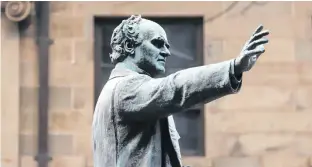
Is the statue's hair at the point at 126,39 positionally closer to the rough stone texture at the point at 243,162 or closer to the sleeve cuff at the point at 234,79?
the sleeve cuff at the point at 234,79

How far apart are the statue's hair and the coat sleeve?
0.16 meters

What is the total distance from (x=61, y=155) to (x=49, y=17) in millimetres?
947

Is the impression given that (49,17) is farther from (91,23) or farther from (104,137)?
(104,137)

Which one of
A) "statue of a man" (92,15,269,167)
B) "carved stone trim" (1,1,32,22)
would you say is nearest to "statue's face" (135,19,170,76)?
"statue of a man" (92,15,269,167)

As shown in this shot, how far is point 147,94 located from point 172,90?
0.36ft

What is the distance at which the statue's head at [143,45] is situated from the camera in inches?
162

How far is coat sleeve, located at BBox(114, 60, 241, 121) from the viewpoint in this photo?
12.3 feet

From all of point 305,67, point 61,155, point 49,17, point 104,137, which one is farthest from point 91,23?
point 104,137

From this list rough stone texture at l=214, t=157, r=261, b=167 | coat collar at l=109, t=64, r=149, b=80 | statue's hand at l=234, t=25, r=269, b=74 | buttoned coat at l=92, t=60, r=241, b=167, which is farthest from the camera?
rough stone texture at l=214, t=157, r=261, b=167

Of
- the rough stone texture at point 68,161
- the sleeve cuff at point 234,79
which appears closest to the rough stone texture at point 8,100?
the rough stone texture at point 68,161

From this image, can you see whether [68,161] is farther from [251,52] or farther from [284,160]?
[251,52]

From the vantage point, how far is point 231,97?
809 cm

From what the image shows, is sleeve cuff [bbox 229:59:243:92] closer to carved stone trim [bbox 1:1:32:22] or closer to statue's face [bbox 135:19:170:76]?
statue's face [bbox 135:19:170:76]

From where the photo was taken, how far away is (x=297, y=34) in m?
8.21
